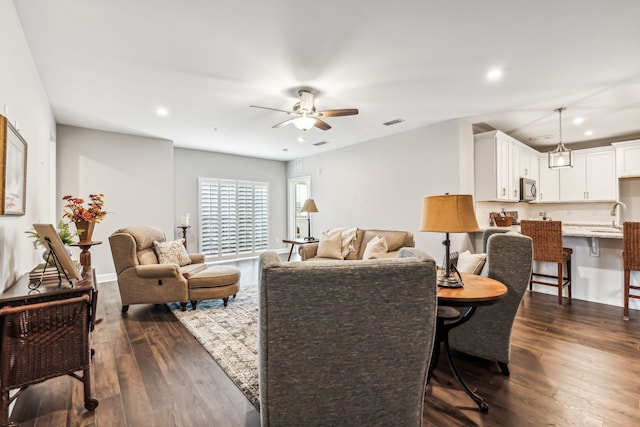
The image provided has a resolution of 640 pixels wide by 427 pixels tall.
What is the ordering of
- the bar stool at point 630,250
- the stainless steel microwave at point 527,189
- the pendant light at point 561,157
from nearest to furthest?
the bar stool at point 630,250, the pendant light at point 561,157, the stainless steel microwave at point 527,189

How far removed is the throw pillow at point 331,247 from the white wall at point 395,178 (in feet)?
4.77

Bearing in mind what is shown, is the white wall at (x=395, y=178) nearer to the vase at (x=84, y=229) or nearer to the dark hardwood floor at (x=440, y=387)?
the dark hardwood floor at (x=440, y=387)

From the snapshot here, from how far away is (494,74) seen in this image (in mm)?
3107

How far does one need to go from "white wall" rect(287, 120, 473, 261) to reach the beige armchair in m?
3.16

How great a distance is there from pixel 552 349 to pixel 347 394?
2423 millimetres

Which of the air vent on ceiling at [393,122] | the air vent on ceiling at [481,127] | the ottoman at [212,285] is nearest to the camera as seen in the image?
the ottoman at [212,285]

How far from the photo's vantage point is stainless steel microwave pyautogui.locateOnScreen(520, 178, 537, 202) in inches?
210

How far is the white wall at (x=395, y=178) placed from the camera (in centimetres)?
469

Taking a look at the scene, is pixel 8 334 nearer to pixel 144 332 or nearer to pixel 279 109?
pixel 144 332

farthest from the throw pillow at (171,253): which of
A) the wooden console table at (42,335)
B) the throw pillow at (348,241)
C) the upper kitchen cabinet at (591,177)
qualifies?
the upper kitchen cabinet at (591,177)

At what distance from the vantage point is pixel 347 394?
1194 millimetres

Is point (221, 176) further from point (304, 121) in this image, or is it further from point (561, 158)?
point (561, 158)

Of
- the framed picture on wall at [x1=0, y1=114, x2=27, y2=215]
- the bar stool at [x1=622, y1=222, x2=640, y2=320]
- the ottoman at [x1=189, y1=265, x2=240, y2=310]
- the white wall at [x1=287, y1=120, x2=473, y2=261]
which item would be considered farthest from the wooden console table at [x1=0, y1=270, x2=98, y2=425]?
the bar stool at [x1=622, y1=222, x2=640, y2=320]

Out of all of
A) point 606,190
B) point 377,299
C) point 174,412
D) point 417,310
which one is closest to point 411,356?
point 417,310
